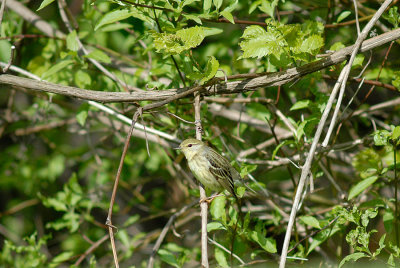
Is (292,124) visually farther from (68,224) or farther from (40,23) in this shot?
(40,23)

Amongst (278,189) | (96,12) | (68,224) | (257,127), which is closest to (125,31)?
(96,12)

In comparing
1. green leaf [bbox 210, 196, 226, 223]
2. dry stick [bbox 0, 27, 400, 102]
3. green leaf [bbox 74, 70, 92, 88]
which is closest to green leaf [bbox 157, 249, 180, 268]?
green leaf [bbox 210, 196, 226, 223]

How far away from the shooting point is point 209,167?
412cm

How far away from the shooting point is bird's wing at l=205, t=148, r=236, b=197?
3.99 meters

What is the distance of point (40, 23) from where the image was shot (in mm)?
5262

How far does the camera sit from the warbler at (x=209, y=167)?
3996mm

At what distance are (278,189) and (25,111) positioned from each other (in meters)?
3.35

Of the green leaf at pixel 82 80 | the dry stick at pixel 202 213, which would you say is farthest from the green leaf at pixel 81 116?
the dry stick at pixel 202 213

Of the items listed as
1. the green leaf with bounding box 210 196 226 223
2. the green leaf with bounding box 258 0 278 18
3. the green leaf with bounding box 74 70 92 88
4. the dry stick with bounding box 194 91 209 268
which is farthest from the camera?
the green leaf with bounding box 74 70 92 88

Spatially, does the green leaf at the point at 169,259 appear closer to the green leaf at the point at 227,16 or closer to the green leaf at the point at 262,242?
the green leaf at the point at 262,242

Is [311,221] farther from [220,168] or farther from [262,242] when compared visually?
[220,168]

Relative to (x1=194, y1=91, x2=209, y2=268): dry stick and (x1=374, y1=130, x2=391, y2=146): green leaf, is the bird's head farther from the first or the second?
(x1=374, y1=130, x2=391, y2=146): green leaf

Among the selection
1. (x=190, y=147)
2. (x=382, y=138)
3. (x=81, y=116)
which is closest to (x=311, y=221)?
(x=382, y=138)

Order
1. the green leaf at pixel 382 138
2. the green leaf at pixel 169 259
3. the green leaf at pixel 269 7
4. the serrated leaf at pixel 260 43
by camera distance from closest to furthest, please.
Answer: the serrated leaf at pixel 260 43, the green leaf at pixel 382 138, the green leaf at pixel 269 7, the green leaf at pixel 169 259
